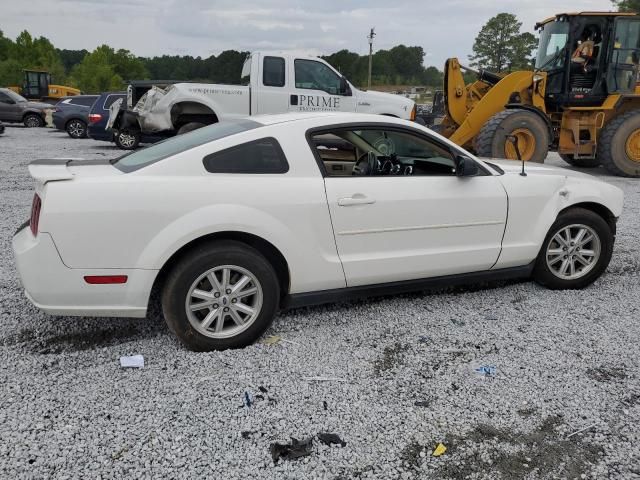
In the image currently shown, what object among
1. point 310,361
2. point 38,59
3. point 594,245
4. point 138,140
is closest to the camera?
point 310,361

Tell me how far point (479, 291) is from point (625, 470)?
2279 millimetres

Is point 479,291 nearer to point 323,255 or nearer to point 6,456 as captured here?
point 323,255

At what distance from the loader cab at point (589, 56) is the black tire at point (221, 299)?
9.58 metres

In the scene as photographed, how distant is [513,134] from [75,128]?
15.6 meters

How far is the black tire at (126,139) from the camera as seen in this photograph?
15.0 m

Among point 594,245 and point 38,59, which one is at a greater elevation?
point 38,59

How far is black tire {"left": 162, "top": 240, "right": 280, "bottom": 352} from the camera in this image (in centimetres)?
332

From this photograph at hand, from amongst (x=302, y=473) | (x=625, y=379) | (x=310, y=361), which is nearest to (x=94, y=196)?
(x=310, y=361)

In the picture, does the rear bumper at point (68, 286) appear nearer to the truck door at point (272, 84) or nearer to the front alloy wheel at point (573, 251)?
the front alloy wheel at point (573, 251)

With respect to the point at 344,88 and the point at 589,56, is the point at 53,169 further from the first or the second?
the point at 589,56

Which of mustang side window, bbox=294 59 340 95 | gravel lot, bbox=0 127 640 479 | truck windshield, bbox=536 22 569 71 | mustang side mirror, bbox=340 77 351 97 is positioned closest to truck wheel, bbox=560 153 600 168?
truck windshield, bbox=536 22 569 71

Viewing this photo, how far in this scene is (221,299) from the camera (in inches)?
135

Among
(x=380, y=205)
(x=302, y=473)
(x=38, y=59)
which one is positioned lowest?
(x=302, y=473)

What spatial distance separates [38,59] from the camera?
197 ft
